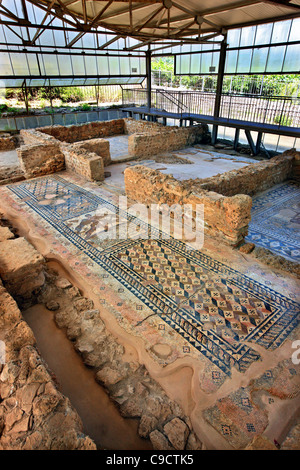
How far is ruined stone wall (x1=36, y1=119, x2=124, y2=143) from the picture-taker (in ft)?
36.2

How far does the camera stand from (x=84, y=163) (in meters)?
7.31

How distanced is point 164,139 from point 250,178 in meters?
4.56

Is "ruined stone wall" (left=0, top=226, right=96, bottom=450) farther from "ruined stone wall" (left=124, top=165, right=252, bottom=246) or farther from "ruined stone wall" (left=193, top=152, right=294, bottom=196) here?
"ruined stone wall" (left=193, top=152, right=294, bottom=196)

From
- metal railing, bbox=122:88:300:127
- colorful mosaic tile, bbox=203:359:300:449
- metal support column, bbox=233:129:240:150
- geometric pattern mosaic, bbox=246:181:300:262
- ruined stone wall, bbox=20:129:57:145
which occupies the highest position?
metal railing, bbox=122:88:300:127

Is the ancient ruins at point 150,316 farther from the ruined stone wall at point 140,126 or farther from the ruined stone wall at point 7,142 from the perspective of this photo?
the ruined stone wall at point 140,126

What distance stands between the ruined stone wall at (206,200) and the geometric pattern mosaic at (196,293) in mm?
604

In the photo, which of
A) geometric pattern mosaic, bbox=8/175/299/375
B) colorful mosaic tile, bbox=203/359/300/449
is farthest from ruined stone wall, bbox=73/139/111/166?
colorful mosaic tile, bbox=203/359/300/449

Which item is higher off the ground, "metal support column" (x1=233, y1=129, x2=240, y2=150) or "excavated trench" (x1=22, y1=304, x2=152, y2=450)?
"metal support column" (x1=233, y1=129, x2=240, y2=150)

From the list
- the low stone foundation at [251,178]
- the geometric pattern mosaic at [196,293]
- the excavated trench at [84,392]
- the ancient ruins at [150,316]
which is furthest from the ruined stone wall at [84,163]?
the excavated trench at [84,392]

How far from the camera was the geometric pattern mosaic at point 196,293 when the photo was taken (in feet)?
10.1

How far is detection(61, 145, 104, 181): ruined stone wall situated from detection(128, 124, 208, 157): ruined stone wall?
236 centimetres

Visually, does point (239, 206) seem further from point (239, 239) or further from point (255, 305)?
point (255, 305)

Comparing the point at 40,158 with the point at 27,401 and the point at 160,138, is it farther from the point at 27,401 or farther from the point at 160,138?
the point at 27,401

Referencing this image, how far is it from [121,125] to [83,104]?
3.16 metres
